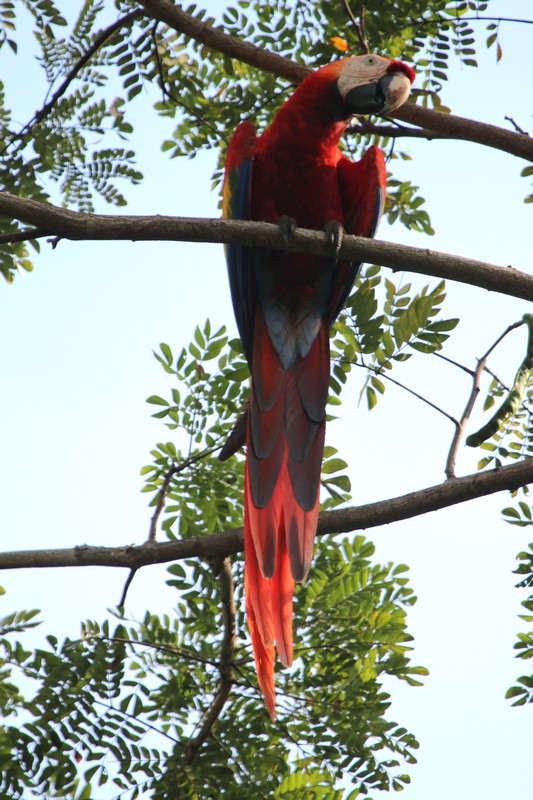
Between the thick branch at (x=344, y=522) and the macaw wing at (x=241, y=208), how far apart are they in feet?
2.41

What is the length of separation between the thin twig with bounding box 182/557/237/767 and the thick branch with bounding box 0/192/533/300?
0.83m

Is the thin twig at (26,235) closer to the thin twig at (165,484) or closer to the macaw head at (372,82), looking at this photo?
the thin twig at (165,484)

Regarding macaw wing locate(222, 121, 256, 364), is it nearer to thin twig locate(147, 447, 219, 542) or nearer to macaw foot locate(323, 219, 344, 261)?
thin twig locate(147, 447, 219, 542)

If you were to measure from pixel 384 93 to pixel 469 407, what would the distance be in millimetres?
1047

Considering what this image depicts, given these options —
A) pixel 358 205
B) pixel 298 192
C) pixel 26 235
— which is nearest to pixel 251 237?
pixel 26 235

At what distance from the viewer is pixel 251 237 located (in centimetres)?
178

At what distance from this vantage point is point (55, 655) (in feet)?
6.34

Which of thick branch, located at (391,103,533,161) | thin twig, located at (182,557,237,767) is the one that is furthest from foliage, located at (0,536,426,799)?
thick branch, located at (391,103,533,161)

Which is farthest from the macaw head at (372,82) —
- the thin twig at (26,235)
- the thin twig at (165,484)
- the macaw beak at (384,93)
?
the thin twig at (26,235)

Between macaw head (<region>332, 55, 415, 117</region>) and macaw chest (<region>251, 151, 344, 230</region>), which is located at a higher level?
macaw head (<region>332, 55, 415, 117</region>)

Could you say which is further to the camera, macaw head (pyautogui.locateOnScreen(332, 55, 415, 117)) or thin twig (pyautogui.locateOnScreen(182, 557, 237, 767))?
macaw head (pyautogui.locateOnScreen(332, 55, 415, 117))

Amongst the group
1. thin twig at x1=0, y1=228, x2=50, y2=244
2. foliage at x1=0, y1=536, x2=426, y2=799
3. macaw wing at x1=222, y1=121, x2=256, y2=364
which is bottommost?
foliage at x1=0, y1=536, x2=426, y2=799

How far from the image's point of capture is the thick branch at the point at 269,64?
233cm

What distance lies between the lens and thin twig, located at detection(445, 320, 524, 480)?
78.0 inches
